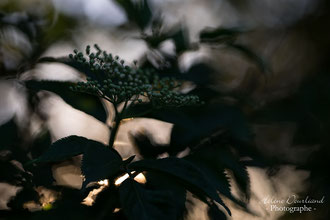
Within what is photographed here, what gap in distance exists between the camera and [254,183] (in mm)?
1132

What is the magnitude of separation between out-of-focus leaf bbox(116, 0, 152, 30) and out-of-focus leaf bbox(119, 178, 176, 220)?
559 mm

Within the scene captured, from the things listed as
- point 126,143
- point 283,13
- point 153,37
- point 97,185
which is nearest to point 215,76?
point 153,37

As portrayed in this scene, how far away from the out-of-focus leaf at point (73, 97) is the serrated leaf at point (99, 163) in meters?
0.18

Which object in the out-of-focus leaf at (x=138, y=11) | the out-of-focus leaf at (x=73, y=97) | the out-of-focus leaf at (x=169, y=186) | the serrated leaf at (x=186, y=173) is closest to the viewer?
the serrated leaf at (x=186, y=173)

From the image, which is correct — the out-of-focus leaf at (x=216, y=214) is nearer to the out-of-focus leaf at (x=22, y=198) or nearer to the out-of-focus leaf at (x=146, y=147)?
the out-of-focus leaf at (x=146, y=147)

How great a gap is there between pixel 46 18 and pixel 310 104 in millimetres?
942

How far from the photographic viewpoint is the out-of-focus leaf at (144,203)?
0.53 meters

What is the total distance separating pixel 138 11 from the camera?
39.8 inches

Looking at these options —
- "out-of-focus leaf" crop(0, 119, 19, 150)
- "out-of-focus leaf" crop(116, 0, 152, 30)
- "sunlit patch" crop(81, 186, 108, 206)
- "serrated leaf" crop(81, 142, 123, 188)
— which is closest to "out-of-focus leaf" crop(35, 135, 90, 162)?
"serrated leaf" crop(81, 142, 123, 188)

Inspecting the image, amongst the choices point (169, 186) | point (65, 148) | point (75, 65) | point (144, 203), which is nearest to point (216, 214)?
point (169, 186)

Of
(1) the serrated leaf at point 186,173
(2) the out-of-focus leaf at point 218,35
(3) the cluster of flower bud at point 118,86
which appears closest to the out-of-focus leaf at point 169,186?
(1) the serrated leaf at point 186,173

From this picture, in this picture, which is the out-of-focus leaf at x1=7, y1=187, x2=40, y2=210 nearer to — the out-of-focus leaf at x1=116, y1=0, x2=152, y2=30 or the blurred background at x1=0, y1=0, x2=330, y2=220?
the blurred background at x1=0, y1=0, x2=330, y2=220

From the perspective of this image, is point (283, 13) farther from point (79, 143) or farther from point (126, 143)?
point (79, 143)

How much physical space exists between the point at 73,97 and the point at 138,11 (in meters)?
0.38
